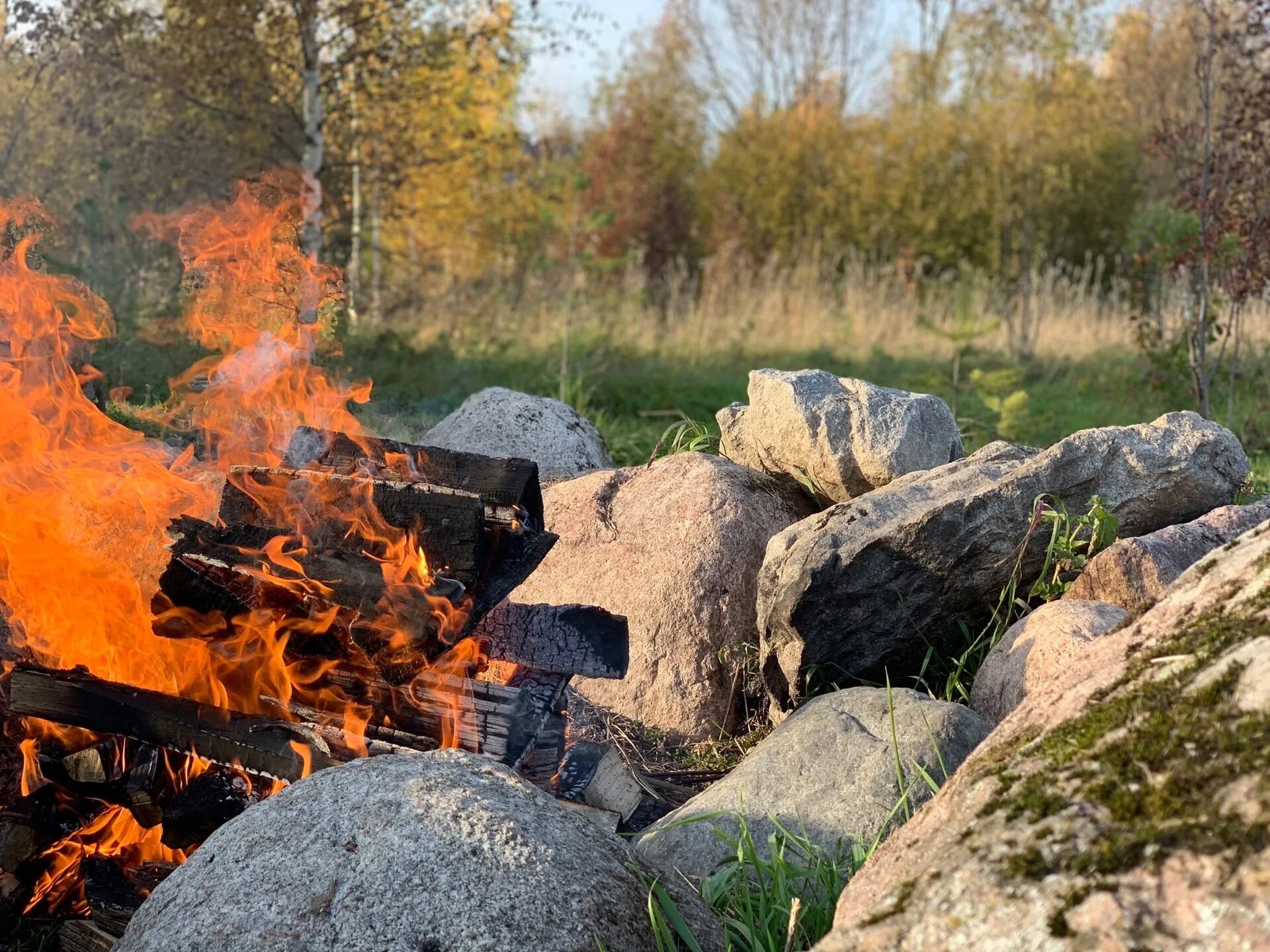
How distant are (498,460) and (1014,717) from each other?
6.30 feet

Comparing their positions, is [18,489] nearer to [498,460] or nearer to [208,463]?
[208,463]

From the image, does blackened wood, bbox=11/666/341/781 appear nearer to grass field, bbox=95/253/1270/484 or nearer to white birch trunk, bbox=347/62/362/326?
grass field, bbox=95/253/1270/484

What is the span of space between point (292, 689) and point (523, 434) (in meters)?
2.87

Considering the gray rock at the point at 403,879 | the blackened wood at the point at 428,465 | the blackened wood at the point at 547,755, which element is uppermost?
the blackened wood at the point at 428,465

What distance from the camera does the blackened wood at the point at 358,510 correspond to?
135 inches

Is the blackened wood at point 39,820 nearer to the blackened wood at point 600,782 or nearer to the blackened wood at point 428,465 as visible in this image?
the blackened wood at point 428,465

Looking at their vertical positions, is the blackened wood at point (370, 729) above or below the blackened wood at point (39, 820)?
above

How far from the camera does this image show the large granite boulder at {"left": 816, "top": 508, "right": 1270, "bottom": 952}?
4.97 feet

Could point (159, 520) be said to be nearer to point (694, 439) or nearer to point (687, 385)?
point (694, 439)

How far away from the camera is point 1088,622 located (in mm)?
3549

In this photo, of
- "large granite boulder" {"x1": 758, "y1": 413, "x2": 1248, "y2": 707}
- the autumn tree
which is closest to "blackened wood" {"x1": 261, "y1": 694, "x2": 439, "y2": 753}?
"large granite boulder" {"x1": 758, "y1": 413, "x2": 1248, "y2": 707}

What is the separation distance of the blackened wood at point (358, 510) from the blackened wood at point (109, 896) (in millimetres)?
984

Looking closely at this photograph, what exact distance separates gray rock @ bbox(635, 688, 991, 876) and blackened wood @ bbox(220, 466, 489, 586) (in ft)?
2.98

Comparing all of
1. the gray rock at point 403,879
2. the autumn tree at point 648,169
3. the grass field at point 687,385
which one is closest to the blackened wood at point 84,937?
the gray rock at point 403,879
